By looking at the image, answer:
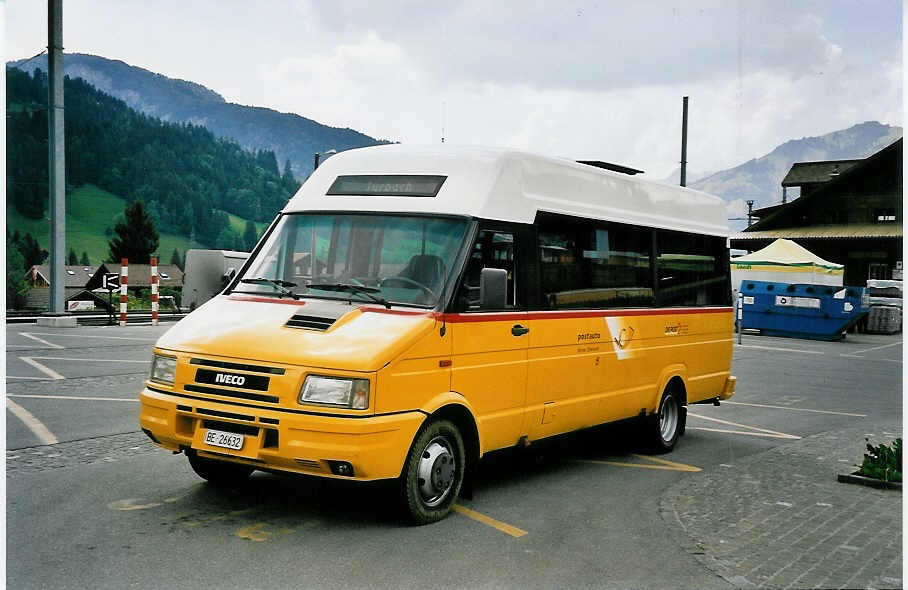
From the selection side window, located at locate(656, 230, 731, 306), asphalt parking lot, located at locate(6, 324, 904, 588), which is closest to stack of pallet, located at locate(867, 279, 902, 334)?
side window, located at locate(656, 230, 731, 306)

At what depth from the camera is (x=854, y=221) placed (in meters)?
52.4

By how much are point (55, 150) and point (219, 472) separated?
1900 centimetres

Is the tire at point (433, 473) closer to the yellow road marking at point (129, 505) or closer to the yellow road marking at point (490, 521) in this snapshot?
the yellow road marking at point (490, 521)

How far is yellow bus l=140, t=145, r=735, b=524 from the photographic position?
6422mm

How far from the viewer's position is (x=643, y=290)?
396 inches

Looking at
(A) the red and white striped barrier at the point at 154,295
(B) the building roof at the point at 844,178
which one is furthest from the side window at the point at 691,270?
(B) the building roof at the point at 844,178

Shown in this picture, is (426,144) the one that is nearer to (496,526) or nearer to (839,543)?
Answer: (496,526)

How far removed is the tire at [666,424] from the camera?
10211mm

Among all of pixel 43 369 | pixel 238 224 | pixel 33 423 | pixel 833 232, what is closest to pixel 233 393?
pixel 33 423

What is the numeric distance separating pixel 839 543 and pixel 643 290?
154 inches

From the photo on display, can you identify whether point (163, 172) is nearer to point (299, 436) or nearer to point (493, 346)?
point (493, 346)

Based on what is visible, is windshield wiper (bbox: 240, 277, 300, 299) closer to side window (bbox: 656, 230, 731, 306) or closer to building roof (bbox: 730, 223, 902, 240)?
side window (bbox: 656, 230, 731, 306)

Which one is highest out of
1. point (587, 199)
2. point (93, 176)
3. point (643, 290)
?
point (93, 176)

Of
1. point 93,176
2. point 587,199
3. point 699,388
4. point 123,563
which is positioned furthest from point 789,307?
point 93,176
